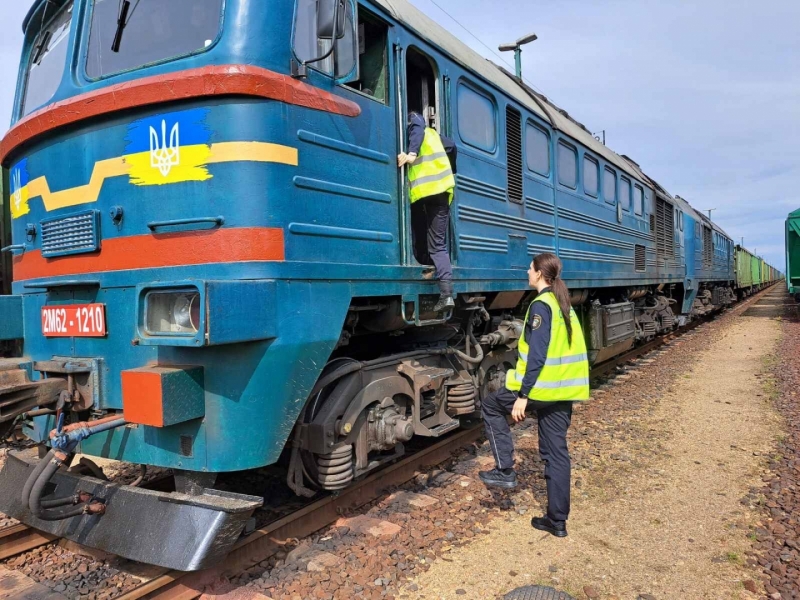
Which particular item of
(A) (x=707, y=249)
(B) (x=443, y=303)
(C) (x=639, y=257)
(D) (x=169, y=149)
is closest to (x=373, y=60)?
(D) (x=169, y=149)

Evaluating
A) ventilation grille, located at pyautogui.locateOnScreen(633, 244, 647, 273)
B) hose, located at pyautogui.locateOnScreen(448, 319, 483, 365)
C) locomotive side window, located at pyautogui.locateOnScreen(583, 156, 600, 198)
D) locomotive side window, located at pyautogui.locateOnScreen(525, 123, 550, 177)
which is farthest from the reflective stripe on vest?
ventilation grille, located at pyautogui.locateOnScreen(633, 244, 647, 273)

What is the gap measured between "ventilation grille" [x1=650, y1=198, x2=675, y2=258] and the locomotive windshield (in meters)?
10.5

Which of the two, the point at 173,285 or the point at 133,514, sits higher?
the point at 173,285

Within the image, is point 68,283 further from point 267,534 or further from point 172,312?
point 267,534

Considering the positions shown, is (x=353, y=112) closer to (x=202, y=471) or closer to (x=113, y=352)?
(x=113, y=352)

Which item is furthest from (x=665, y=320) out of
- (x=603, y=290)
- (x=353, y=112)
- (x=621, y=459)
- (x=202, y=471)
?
(x=202, y=471)

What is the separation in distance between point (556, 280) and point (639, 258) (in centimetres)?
738

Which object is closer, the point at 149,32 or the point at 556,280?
the point at 149,32

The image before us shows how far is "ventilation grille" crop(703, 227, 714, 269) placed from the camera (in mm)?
17734

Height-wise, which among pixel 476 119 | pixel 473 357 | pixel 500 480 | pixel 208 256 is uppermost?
pixel 476 119

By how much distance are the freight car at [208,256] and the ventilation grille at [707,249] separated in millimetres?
15713

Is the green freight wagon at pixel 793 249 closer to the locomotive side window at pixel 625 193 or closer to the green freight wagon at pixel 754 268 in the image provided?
the locomotive side window at pixel 625 193

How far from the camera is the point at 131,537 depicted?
299cm

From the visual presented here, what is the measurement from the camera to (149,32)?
3.33 meters
